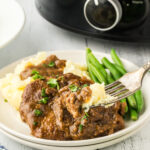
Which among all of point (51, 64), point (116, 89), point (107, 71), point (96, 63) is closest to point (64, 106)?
point (116, 89)

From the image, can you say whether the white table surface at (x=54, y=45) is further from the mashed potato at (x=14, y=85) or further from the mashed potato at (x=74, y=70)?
the mashed potato at (x=74, y=70)

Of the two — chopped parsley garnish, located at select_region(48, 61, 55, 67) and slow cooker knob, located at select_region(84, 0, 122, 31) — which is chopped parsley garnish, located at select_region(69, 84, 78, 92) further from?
slow cooker knob, located at select_region(84, 0, 122, 31)

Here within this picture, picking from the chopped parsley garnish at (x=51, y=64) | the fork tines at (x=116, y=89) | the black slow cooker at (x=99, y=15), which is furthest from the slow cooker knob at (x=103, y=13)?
the fork tines at (x=116, y=89)

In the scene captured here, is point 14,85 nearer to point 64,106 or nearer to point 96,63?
point 64,106

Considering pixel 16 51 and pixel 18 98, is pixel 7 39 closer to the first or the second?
pixel 16 51

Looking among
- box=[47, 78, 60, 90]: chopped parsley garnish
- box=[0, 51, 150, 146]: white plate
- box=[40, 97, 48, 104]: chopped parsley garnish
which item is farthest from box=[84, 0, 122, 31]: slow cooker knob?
box=[40, 97, 48, 104]: chopped parsley garnish

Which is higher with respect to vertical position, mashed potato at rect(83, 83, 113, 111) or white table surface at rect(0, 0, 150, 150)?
mashed potato at rect(83, 83, 113, 111)

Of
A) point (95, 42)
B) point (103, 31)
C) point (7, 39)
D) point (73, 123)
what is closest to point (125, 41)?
point (103, 31)
